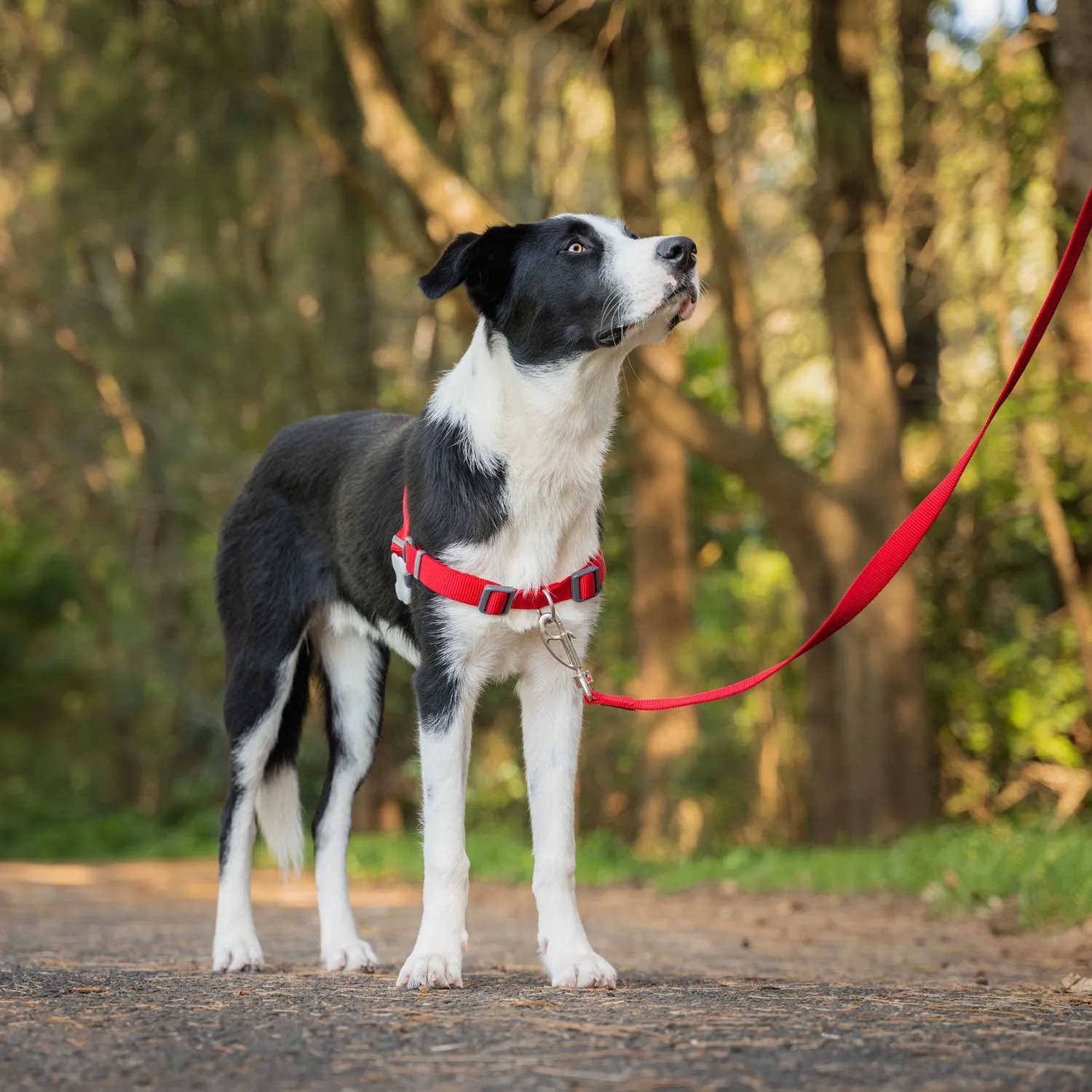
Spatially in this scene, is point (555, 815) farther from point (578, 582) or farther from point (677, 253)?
point (677, 253)

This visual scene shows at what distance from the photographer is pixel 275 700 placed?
16.0ft

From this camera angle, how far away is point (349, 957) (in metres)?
4.61

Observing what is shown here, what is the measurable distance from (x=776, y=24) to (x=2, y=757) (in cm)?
1360

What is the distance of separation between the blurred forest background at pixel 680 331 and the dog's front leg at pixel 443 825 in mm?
3435

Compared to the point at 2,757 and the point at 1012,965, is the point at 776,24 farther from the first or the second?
the point at 2,757

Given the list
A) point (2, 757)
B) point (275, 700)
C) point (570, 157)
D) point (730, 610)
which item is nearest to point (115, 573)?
point (2, 757)

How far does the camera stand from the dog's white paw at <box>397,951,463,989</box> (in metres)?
3.63

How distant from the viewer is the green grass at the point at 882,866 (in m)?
7.07

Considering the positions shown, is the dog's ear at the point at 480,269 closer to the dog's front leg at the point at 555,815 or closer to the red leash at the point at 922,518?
the dog's front leg at the point at 555,815

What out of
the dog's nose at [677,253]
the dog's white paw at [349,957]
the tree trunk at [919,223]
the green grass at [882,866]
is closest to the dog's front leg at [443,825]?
the dog's white paw at [349,957]

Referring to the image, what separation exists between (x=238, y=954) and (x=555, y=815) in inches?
51.9

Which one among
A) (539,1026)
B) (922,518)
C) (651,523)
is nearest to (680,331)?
(651,523)

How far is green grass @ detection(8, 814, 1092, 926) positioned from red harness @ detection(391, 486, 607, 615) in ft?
12.3

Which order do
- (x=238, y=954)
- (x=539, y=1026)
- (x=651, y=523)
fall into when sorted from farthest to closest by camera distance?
(x=651, y=523) < (x=238, y=954) < (x=539, y=1026)
